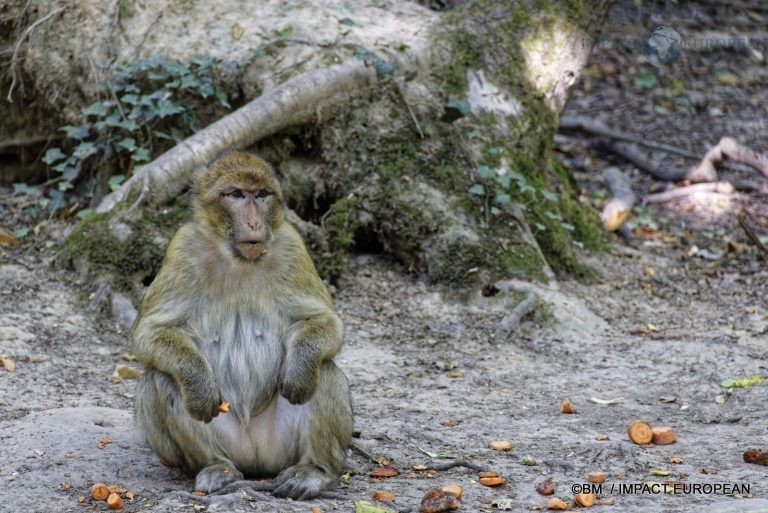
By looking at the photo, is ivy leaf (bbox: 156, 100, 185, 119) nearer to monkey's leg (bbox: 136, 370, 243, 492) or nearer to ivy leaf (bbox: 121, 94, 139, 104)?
ivy leaf (bbox: 121, 94, 139, 104)

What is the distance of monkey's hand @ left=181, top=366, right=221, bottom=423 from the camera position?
464 centimetres

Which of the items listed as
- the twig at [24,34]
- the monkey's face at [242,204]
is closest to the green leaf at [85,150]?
the twig at [24,34]

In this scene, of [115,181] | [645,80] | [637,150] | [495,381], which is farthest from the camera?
[645,80]

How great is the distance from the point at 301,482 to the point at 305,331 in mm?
652

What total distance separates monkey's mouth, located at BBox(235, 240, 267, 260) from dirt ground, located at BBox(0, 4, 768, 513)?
1.01m

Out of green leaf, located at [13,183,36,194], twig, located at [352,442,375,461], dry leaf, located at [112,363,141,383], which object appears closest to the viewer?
twig, located at [352,442,375,461]

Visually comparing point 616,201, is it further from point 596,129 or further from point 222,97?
point 222,97

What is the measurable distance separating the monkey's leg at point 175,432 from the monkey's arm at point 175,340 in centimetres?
9

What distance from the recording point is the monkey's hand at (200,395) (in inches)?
183

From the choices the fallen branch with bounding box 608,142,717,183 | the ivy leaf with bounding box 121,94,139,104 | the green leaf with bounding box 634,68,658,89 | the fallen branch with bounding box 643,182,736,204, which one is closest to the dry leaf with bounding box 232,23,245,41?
the ivy leaf with bounding box 121,94,139,104

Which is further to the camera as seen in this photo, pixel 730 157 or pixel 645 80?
pixel 645 80

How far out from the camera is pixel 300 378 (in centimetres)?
472

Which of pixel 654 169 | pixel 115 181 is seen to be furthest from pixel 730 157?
pixel 115 181

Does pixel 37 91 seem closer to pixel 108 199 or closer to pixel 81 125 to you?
pixel 81 125
